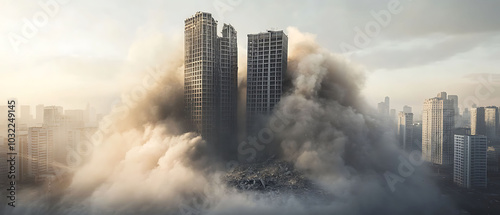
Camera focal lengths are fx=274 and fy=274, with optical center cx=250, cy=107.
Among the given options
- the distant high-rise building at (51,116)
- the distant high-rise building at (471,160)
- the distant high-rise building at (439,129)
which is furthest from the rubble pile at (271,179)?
the distant high-rise building at (439,129)

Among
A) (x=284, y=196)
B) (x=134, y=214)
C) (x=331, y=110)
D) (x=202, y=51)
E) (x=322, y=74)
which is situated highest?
(x=202, y=51)

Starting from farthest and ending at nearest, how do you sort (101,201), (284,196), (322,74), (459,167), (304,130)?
1. (459,167)
2. (322,74)
3. (304,130)
4. (101,201)
5. (284,196)

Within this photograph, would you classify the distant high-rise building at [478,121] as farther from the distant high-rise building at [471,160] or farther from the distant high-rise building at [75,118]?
the distant high-rise building at [75,118]

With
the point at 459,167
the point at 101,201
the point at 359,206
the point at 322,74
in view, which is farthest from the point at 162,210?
the point at 459,167

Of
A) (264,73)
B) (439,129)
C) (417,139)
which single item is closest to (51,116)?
(264,73)

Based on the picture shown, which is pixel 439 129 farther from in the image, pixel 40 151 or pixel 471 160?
pixel 40 151

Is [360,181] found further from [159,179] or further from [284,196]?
[159,179]

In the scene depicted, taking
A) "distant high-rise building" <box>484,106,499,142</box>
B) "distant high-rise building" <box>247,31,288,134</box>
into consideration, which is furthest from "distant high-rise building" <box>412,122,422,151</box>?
"distant high-rise building" <box>247,31,288,134</box>
